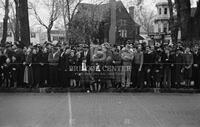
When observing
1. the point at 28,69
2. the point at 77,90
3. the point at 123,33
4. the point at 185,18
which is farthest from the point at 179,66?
the point at 123,33

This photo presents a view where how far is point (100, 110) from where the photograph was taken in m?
12.8

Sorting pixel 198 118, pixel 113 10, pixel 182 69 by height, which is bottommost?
pixel 198 118

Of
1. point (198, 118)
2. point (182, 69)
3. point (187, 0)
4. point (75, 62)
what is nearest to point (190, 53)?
point (182, 69)

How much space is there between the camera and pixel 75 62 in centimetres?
1847

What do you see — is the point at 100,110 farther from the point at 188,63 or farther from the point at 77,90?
the point at 188,63

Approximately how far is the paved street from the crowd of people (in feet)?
4.09

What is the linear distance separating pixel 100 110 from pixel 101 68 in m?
5.70

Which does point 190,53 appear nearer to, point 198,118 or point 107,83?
point 107,83

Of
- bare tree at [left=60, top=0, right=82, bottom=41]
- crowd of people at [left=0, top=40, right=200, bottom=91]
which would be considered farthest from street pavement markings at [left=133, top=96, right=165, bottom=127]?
bare tree at [left=60, top=0, right=82, bottom=41]

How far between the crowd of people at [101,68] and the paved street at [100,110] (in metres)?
1.25

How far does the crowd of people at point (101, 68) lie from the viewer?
18.3 m

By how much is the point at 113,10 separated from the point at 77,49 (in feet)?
8.33

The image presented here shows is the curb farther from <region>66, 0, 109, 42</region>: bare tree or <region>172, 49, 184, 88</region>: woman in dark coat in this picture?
<region>66, 0, 109, 42</region>: bare tree

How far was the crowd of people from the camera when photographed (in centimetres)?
1831
